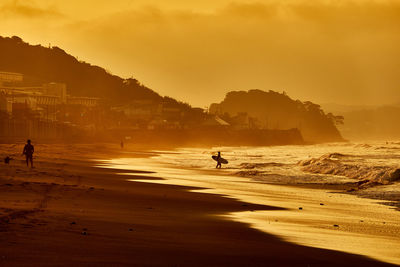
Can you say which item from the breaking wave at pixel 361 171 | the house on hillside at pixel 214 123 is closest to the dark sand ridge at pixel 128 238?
the breaking wave at pixel 361 171

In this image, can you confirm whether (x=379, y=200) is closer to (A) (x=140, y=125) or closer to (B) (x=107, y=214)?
(B) (x=107, y=214)

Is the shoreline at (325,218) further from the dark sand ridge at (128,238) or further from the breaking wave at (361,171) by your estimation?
the breaking wave at (361,171)

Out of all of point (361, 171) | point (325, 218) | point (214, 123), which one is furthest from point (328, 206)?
point (214, 123)

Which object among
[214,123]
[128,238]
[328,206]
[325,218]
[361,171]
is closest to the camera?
[128,238]

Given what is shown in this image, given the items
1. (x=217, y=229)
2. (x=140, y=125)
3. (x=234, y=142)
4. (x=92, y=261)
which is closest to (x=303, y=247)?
(x=217, y=229)

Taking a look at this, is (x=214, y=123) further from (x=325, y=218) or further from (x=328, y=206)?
(x=325, y=218)

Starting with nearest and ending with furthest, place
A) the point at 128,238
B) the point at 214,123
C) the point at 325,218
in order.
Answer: the point at 128,238 → the point at 325,218 → the point at 214,123

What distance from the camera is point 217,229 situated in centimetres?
1253

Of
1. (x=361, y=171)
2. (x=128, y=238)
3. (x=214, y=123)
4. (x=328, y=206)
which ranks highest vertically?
(x=214, y=123)

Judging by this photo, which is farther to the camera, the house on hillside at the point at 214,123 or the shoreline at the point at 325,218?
the house on hillside at the point at 214,123

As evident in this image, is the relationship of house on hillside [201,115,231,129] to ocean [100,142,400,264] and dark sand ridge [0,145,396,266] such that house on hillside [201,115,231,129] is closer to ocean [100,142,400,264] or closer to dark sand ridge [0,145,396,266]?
ocean [100,142,400,264]

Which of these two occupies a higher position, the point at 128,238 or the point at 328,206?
the point at 128,238

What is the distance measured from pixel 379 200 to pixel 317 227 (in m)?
7.88

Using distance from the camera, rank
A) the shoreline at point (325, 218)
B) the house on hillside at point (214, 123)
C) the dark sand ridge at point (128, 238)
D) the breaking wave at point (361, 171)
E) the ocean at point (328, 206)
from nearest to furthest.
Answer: the dark sand ridge at point (128, 238) → the shoreline at point (325, 218) → the ocean at point (328, 206) → the breaking wave at point (361, 171) → the house on hillside at point (214, 123)
